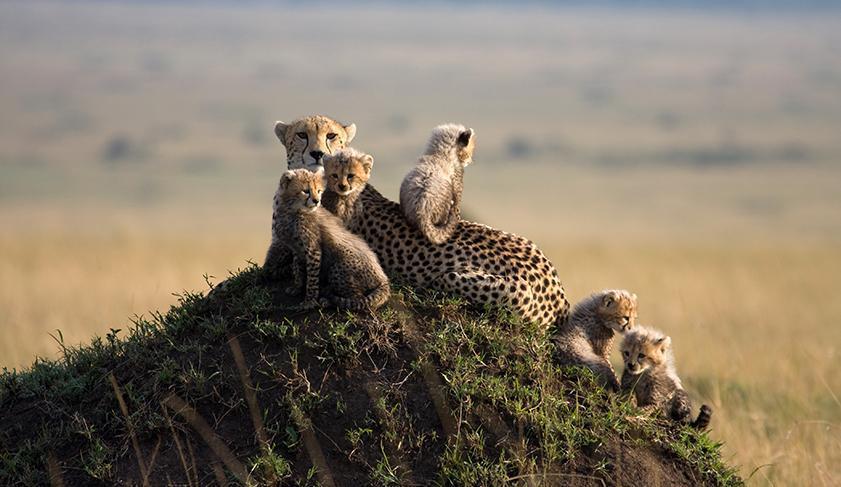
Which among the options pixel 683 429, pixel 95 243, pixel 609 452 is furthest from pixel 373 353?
pixel 95 243

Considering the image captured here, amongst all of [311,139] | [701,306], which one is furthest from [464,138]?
[701,306]

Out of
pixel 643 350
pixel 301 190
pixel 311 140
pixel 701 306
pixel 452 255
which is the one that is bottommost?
pixel 701 306

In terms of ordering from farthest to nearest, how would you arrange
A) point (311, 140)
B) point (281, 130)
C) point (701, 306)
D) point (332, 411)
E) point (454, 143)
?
point (701, 306)
point (454, 143)
point (281, 130)
point (311, 140)
point (332, 411)

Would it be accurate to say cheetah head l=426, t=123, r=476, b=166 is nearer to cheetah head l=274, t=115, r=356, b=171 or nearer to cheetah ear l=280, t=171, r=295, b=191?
cheetah head l=274, t=115, r=356, b=171

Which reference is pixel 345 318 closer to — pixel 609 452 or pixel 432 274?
pixel 432 274

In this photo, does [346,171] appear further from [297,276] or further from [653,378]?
[653,378]

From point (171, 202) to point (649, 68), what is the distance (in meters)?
74.4

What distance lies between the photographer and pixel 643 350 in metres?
6.23

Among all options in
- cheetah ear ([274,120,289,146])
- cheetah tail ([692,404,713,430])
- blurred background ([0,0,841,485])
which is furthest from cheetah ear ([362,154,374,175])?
blurred background ([0,0,841,485])

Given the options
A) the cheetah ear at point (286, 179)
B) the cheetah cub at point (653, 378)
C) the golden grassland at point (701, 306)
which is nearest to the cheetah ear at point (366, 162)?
the cheetah ear at point (286, 179)

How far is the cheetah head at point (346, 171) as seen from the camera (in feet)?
20.8

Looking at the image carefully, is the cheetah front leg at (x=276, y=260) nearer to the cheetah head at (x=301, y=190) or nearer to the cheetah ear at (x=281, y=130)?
the cheetah head at (x=301, y=190)

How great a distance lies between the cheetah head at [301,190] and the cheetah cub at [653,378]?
1624 millimetres

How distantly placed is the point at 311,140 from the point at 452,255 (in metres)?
0.96
